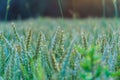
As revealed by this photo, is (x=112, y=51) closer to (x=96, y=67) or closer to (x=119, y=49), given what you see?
(x=119, y=49)

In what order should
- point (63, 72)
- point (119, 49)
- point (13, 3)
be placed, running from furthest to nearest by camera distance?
point (13, 3), point (119, 49), point (63, 72)

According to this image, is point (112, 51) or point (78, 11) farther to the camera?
point (78, 11)

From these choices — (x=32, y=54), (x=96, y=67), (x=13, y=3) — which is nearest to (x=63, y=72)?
(x=96, y=67)

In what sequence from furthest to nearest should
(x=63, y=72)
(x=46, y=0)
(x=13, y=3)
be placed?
(x=46, y=0), (x=13, y=3), (x=63, y=72)

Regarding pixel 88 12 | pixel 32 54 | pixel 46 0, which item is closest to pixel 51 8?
pixel 46 0

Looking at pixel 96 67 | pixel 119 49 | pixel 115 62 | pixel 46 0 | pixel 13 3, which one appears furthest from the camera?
pixel 46 0

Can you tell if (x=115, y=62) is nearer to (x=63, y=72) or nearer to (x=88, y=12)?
(x=63, y=72)

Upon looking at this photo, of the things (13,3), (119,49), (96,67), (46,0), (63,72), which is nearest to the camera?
(96,67)

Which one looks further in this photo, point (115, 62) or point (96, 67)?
point (115, 62)
